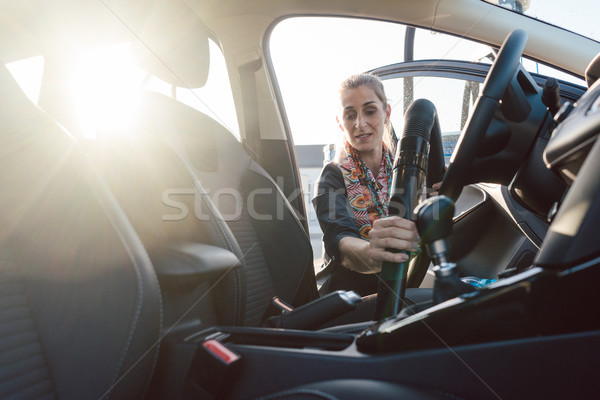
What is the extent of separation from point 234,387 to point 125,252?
11.5 inches

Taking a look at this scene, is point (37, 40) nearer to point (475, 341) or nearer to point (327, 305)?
point (327, 305)

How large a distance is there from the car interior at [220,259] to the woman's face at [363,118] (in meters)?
0.37

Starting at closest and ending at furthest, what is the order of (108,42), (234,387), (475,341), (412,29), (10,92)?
(475,341)
(234,387)
(10,92)
(108,42)
(412,29)

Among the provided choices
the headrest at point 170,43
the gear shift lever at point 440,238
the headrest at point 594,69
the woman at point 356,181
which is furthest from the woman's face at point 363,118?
the gear shift lever at point 440,238

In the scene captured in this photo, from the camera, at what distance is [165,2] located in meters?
1.33

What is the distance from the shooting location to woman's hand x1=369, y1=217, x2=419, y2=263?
25.7 inches

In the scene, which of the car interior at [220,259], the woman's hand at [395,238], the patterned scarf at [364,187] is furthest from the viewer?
the patterned scarf at [364,187]

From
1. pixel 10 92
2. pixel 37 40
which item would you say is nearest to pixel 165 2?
pixel 37 40

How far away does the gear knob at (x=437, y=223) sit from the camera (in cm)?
54

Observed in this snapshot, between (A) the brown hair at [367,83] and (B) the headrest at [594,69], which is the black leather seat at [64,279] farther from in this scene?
(A) the brown hair at [367,83]

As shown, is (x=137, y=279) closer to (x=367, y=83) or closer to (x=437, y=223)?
(x=437, y=223)

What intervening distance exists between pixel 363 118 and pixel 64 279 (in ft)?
3.72

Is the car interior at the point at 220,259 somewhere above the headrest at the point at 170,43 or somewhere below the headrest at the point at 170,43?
below

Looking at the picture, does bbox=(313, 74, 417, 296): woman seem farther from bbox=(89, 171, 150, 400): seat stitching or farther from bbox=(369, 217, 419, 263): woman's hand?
bbox=(89, 171, 150, 400): seat stitching
